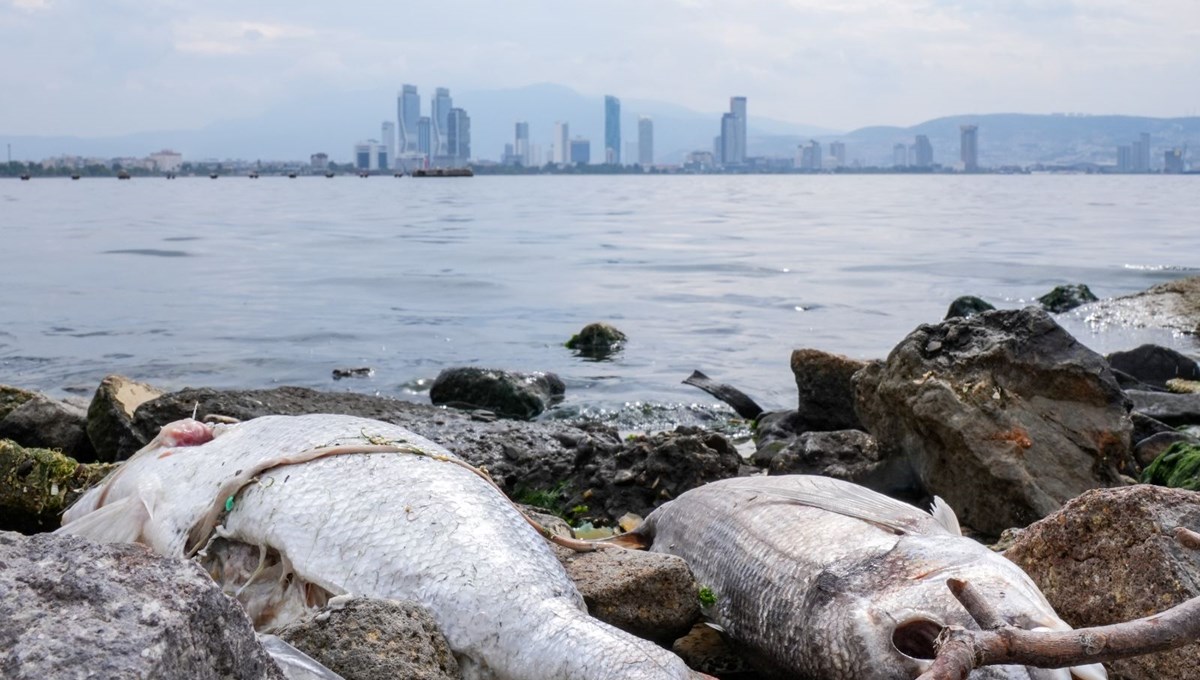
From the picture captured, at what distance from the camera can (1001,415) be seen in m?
7.39

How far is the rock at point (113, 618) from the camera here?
2.40m

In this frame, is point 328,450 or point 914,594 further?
point 328,450

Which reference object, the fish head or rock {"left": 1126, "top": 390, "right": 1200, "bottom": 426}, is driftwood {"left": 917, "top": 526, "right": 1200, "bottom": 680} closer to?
the fish head

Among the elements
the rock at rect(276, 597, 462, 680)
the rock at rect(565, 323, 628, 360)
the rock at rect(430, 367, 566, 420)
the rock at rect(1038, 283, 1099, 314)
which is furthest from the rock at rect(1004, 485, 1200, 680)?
the rock at rect(1038, 283, 1099, 314)

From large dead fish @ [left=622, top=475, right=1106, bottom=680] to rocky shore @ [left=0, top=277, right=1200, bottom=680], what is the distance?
11.8 inches

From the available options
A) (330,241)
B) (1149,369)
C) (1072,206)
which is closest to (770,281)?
(1149,369)

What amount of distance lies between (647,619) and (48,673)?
106 inches

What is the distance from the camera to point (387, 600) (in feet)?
12.1

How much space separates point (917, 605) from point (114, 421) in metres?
6.37

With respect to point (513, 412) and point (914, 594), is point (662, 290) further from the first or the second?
point (914, 594)

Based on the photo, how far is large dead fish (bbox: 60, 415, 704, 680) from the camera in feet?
12.0

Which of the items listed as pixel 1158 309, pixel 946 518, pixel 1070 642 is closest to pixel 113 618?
pixel 1070 642

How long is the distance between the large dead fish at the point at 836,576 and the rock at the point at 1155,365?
399 inches

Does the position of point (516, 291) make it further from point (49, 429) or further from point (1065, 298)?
point (49, 429)
